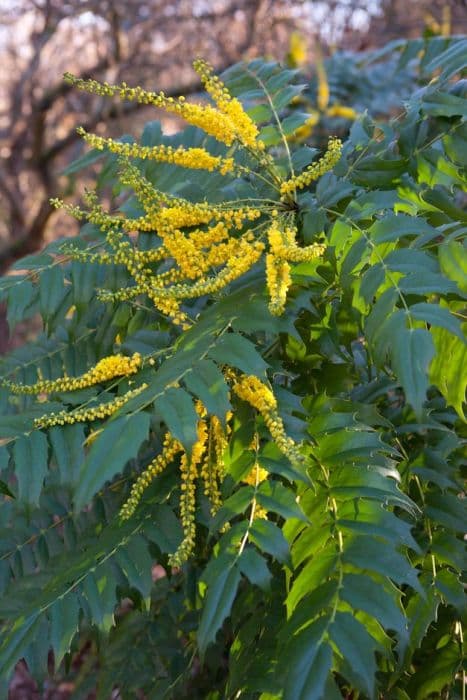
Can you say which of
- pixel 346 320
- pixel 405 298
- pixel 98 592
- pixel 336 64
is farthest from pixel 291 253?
pixel 336 64

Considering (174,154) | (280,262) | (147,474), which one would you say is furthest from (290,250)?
(147,474)

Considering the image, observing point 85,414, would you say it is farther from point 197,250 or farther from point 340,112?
point 340,112

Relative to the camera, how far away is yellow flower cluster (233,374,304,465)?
1.31 m

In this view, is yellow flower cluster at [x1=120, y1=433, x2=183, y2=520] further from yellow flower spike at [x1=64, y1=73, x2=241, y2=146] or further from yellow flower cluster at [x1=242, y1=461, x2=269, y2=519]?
yellow flower spike at [x1=64, y1=73, x2=241, y2=146]

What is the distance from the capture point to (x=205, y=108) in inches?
65.2

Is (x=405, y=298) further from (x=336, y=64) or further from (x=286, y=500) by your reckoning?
(x=336, y=64)

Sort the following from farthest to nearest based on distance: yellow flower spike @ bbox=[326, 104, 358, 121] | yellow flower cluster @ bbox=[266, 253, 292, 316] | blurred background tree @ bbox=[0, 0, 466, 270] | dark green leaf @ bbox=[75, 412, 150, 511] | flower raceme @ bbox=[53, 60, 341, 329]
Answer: blurred background tree @ bbox=[0, 0, 466, 270] → yellow flower spike @ bbox=[326, 104, 358, 121] → flower raceme @ bbox=[53, 60, 341, 329] → yellow flower cluster @ bbox=[266, 253, 292, 316] → dark green leaf @ bbox=[75, 412, 150, 511]

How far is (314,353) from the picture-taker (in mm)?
1716

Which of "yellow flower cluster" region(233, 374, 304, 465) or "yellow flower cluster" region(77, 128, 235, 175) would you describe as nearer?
"yellow flower cluster" region(233, 374, 304, 465)

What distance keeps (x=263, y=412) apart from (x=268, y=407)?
20 millimetres

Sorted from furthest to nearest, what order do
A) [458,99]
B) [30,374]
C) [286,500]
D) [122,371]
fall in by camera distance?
[30,374] < [458,99] < [122,371] < [286,500]

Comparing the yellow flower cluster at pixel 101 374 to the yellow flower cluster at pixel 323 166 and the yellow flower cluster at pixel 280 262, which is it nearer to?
the yellow flower cluster at pixel 280 262

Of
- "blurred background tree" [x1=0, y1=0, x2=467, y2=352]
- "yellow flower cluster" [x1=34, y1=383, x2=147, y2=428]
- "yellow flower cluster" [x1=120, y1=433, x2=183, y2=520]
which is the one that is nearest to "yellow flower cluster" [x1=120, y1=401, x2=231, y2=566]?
"yellow flower cluster" [x1=120, y1=433, x2=183, y2=520]

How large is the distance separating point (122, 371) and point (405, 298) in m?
0.57
